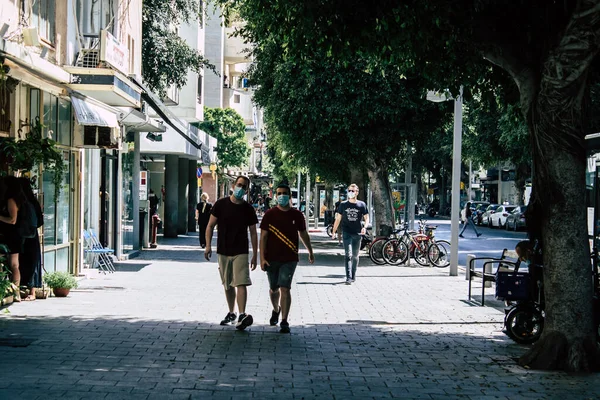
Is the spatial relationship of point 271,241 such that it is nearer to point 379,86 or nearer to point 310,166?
point 379,86

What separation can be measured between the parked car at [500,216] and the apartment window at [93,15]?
35.2m

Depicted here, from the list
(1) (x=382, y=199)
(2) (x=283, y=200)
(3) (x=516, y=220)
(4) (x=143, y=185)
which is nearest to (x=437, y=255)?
(1) (x=382, y=199)

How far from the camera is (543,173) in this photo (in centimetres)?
861

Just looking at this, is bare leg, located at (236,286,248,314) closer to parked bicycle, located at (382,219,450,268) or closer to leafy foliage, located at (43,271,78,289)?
leafy foliage, located at (43,271,78,289)

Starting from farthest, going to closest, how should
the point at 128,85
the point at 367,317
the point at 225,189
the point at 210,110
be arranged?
the point at 225,189 → the point at 210,110 → the point at 128,85 → the point at 367,317

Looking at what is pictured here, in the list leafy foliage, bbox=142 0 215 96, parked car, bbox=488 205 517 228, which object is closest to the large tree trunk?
leafy foliage, bbox=142 0 215 96

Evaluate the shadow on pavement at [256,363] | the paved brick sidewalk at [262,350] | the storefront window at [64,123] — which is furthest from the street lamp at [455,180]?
the shadow on pavement at [256,363]

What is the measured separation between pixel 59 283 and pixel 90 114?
3.03m

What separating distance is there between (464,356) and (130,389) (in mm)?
3781

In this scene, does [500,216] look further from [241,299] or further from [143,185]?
[241,299]

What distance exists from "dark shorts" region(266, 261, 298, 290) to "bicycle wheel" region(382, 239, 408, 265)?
12.2 m

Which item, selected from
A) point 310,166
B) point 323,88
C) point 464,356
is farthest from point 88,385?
point 310,166

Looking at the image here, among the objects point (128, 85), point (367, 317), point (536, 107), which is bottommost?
point (367, 317)

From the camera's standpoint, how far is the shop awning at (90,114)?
1413cm
